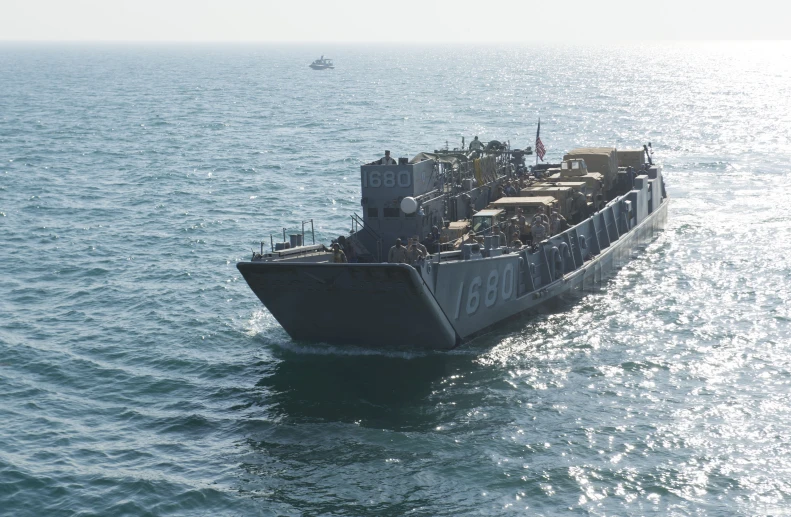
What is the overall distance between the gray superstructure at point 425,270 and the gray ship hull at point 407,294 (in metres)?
0.03

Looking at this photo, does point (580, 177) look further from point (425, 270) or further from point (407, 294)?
point (407, 294)

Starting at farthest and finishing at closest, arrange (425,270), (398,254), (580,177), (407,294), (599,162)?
(599,162), (580,177), (398,254), (425,270), (407,294)

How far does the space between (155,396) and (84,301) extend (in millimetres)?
10253

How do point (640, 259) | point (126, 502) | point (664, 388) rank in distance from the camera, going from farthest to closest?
point (640, 259) < point (664, 388) < point (126, 502)

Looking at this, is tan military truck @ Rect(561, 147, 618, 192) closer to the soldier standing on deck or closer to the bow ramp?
the bow ramp

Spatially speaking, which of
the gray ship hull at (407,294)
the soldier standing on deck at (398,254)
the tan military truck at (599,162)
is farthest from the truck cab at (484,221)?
the tan military truck at (599,162)

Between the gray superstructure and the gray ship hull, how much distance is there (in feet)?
0.11

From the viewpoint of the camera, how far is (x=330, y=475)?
23531 mm

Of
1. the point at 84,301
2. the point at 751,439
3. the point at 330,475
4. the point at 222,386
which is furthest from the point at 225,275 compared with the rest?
the point at 751,439

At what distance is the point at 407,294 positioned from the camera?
28.8 m

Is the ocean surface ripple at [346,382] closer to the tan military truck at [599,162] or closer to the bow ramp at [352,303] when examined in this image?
the bow ramp at [352,303]

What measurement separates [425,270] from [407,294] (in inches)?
34.0

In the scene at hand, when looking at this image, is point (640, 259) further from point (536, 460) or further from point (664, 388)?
point (536, 460)

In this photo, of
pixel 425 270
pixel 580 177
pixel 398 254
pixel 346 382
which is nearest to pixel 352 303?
pixel 398 254
